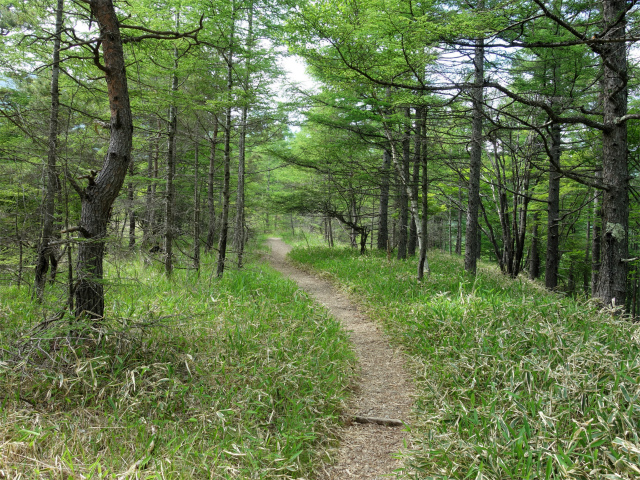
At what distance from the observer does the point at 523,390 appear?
128 inches

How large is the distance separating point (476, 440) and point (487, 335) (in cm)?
193

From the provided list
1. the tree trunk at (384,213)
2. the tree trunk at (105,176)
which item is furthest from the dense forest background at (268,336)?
the tree trunk at (384,213)

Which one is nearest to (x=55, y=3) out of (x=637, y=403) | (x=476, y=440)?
(x=476, y=440)

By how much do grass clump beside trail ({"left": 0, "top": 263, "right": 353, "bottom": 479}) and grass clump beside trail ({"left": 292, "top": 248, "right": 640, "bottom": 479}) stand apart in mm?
→ 1218

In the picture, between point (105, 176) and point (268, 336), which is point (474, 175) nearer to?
point (268, 336)

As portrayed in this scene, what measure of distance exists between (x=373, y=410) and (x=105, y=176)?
3.91 metres

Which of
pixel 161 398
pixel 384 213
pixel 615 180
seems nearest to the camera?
pixel 161 398

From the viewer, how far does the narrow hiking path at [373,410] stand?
3074 mm

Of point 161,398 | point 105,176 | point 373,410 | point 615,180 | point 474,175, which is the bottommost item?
point 373,410

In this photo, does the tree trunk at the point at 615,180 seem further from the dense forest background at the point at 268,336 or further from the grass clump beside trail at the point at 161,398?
the grass clump beside trail at the point at 161,398

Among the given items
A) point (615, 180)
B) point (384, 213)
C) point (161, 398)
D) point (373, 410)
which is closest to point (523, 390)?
point (373, 410)

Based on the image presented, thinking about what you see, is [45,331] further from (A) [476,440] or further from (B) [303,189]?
(B) [303,189]

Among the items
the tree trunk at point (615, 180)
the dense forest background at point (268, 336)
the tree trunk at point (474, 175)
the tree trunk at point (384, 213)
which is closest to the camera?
the dense forest background at point (268, 336)

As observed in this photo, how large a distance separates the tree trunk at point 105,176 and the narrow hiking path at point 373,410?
292 cm
